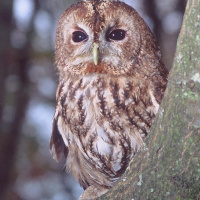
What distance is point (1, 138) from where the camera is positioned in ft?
10.3

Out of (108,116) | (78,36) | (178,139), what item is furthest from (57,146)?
(178,139)

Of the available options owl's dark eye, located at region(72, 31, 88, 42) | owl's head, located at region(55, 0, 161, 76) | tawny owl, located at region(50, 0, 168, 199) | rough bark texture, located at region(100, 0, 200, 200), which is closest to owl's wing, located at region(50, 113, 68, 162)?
tawny owl, located at region(50, 0, 168, 199)

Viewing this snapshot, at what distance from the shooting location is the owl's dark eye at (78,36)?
194cm

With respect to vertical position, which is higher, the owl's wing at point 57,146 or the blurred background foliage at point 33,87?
the blurred background foliage at point 33,87

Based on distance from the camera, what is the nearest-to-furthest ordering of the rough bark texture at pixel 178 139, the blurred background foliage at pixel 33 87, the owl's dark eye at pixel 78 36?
1. the rough bark texture at pixel 178 139
2. the owl's dark eye at pixel 78 36
3. the blurred background foliage at pixel 33 87

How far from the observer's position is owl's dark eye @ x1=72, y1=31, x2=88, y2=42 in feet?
6.37

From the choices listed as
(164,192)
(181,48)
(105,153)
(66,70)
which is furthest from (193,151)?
(66,70)

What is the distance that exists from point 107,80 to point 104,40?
198 millimetres

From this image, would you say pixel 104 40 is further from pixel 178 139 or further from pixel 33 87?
pixel 33 87

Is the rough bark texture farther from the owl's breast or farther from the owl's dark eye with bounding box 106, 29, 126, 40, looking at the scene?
the owl's dark eye with bounding box 106, 29, 126, 40

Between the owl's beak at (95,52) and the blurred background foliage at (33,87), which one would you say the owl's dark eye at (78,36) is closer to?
the owl's beak at (95,52)

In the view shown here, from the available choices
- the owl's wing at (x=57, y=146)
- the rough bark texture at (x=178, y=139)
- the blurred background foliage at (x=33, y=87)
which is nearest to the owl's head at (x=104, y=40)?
the owl's wing at (x=57, y=146)

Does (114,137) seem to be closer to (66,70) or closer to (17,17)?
(66,70)

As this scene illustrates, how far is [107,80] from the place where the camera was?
197 cm
